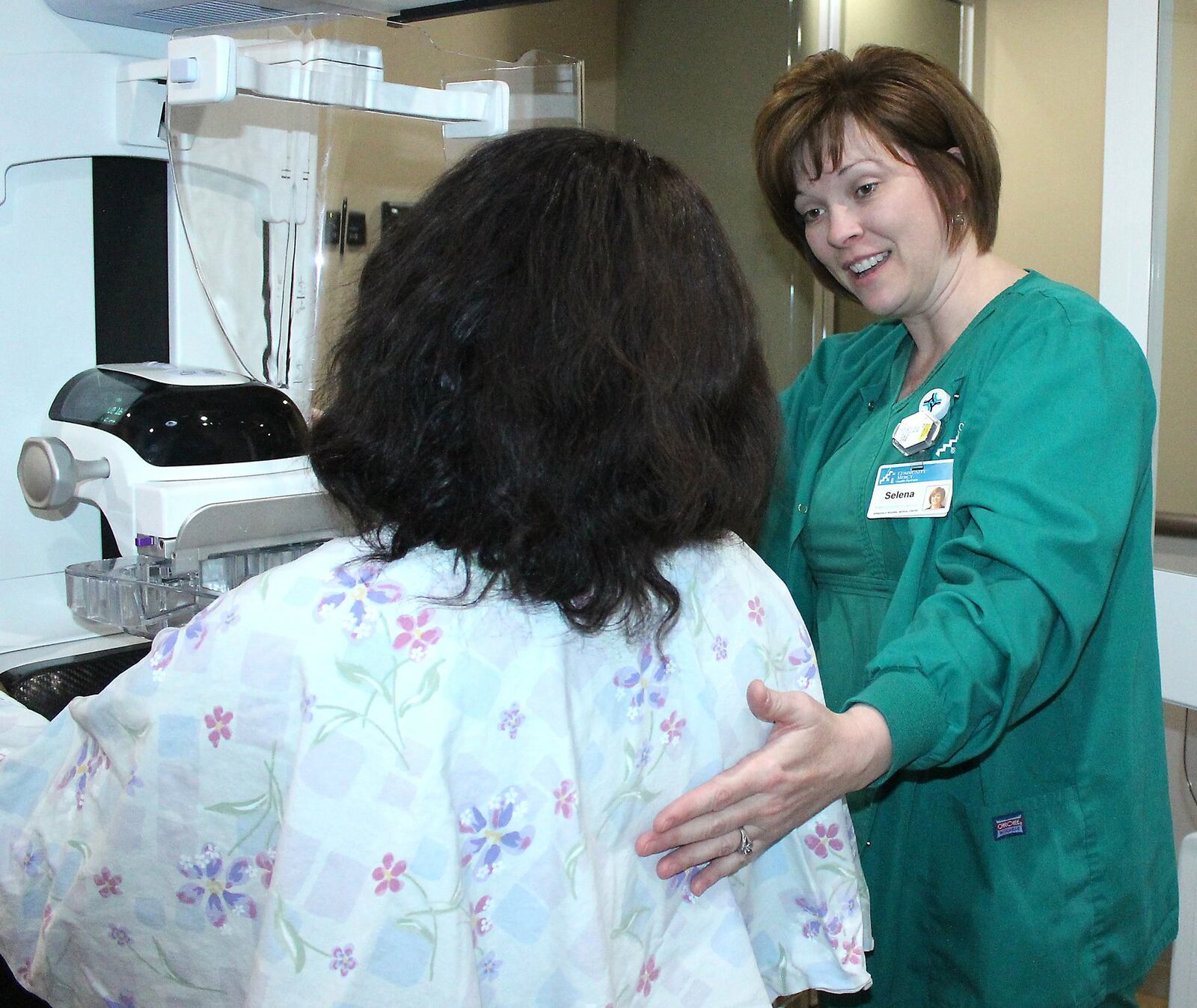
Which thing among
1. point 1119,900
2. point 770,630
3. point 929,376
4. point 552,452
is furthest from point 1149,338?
point 552,452

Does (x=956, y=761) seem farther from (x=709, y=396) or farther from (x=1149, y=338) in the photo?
(x=1149, y=338)

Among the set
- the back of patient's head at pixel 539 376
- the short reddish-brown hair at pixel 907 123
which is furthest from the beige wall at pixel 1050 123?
the back of patient's head at pixel 539 376

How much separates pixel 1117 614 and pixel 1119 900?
296 millimetres

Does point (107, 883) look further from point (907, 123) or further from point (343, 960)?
point (907, 123)

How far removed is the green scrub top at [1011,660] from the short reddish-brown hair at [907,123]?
0.39 feet

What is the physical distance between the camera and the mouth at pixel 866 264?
131 cm

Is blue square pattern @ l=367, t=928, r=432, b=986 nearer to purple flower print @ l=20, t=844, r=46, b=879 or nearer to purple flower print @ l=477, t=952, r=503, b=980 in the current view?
purple flower print @ l=477, t=952, r=503, b=980

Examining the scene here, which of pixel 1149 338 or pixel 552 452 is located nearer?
pixel 552 452

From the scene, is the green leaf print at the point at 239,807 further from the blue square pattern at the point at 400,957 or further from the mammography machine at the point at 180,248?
the mammography machine at the point at 180,248

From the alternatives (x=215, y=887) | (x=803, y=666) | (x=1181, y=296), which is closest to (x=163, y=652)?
(x=215, y=887)

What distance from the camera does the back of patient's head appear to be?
78 centimetres

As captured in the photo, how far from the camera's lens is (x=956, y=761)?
3.48 feet

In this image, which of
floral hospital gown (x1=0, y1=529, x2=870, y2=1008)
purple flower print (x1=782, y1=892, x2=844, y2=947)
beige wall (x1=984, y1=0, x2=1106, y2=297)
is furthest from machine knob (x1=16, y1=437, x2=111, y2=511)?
beige wall (x1=984, y1=0, x2=1106, y2=297)

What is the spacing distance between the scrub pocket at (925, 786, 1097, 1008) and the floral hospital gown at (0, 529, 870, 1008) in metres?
0.40
